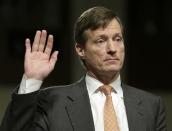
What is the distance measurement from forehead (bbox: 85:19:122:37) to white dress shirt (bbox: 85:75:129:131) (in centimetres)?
18

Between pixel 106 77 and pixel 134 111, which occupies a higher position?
pixel 106 77

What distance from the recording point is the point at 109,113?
8.54 ft

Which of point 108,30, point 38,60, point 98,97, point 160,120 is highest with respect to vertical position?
point 108,30

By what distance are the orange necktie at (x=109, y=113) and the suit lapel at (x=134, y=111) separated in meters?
0.06

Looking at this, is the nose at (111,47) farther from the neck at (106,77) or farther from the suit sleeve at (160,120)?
the suit sleeve at (160,120)

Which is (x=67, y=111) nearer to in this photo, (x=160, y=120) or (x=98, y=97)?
(x=98, y=97)

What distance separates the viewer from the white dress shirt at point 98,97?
2592mm

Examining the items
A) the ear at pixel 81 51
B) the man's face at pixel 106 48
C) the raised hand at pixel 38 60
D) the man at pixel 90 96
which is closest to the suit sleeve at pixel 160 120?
the man at pixel 90 96

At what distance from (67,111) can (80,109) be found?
0.05 metres

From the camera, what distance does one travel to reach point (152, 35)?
603 cm

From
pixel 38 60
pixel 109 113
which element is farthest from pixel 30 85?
pixel 109 113

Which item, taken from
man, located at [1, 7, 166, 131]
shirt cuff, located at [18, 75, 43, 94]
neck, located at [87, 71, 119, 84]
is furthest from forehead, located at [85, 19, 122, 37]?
shirt cuff, located at [18, 75, 43, 94]

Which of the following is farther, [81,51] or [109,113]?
[81,51]

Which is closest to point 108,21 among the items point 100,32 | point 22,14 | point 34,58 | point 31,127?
point 100,32
